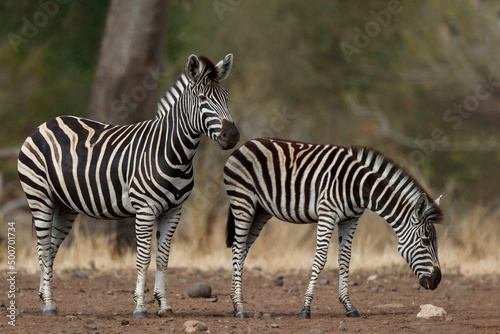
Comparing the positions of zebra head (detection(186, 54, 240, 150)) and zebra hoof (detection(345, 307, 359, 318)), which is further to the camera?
zebra hoof (detection(345, 307, 359, 318))

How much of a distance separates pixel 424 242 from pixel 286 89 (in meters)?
17.2

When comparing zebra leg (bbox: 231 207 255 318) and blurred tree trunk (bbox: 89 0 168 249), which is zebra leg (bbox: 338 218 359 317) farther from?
blurred tree trunk (bbox: 89 0 168 249)

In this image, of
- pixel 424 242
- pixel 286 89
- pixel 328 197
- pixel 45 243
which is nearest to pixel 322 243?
pixel 328 197

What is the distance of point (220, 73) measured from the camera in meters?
6.80

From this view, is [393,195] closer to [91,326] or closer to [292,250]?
[91,326]

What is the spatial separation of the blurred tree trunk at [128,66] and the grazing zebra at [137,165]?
4827 millimetres

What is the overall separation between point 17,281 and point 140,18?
510 centimetres

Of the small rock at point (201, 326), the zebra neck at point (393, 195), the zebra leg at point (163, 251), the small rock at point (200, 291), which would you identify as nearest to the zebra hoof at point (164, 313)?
the zebra leg at point (163, 251)

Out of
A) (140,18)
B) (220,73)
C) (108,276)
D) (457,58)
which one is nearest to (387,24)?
(457,58)

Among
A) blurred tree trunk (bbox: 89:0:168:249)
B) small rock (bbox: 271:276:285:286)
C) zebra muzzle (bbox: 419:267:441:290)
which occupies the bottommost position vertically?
small rock (bbox: 271:276:285:286)

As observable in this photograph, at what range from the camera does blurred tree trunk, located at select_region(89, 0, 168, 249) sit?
12070 mm

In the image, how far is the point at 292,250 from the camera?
1184 centimetres

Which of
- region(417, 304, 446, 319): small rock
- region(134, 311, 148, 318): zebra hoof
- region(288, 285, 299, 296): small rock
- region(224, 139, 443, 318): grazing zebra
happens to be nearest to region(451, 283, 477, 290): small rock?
region(288, 285, 299, 296): small rock

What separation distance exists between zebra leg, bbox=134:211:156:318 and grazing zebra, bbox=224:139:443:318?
943 mm
